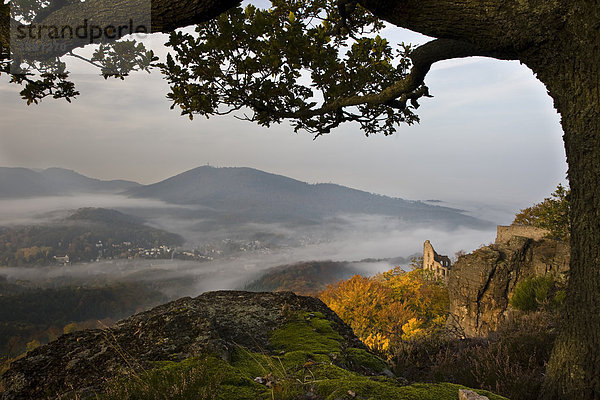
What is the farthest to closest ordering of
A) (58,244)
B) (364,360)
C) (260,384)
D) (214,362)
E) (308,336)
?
(58,244), (308,336), (364,360), (214,362), (260,384)

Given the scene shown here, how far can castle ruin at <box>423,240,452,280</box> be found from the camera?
5181cm

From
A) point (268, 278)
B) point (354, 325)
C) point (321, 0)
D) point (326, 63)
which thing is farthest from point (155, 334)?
point (268, 278)

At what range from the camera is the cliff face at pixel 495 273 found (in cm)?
1675

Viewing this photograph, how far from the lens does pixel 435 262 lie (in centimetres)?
5494

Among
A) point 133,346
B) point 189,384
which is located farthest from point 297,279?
point 189,384

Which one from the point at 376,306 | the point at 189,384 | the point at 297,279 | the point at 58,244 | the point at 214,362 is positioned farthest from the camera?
the point at 58,244

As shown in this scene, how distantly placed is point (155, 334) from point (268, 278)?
130 m

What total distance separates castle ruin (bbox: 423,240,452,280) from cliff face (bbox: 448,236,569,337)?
109ft

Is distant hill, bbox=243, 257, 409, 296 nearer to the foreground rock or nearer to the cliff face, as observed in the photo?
the cliff face

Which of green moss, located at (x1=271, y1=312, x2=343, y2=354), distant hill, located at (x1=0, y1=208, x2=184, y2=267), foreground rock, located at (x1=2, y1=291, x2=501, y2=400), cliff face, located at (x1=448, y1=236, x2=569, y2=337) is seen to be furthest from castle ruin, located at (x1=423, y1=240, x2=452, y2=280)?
distant hill, located at (x1=0, y1=208, x2=184, y2=267)

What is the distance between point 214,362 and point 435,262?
189 feet

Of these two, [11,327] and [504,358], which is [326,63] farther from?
[11,327]

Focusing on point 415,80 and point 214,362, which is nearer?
point 214,362

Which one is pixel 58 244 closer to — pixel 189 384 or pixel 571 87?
pixel 189 384
